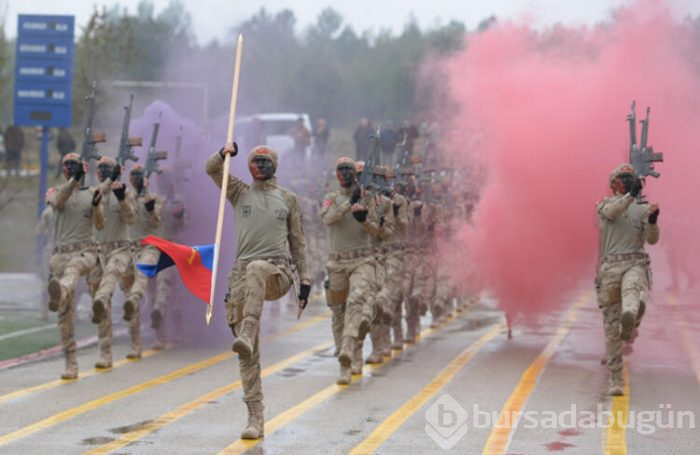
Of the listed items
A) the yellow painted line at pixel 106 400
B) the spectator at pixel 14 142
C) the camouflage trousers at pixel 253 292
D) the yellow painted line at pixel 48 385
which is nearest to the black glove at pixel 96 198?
the yellow painted line at pixel 48 385

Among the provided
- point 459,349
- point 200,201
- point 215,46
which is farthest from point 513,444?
point 215,46

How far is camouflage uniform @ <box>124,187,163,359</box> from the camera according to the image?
15.7m

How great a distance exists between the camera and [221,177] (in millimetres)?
11086

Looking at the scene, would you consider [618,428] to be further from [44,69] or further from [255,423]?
[44,69]

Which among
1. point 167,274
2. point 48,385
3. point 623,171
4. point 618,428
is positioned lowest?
point 48,385

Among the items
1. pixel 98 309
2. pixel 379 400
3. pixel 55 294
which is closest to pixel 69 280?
pixel 55 294

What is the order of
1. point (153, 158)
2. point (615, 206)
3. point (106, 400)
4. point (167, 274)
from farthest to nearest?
point (167, 274) → point (153, 158) → point (615, 206) → point (106, 400)

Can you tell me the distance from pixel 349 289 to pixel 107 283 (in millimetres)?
2446

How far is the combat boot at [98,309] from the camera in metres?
14.7

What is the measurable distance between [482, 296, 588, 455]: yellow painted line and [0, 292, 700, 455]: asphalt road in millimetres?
17

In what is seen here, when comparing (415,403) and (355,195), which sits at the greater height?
(355,195)

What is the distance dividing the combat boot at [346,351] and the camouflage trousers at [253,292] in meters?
2.54

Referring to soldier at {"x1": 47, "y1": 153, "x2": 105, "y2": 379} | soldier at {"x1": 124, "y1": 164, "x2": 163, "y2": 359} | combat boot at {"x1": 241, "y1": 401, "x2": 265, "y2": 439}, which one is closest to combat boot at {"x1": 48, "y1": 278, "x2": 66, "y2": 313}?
soldier at {"x1": 47, "y1": 153, "x2": 105, "y2": 379}

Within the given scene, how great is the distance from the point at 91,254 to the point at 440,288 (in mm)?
6493
